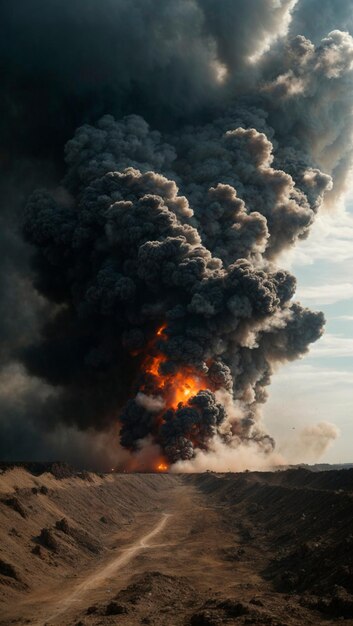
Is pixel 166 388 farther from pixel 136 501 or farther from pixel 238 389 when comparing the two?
pixel 136 501

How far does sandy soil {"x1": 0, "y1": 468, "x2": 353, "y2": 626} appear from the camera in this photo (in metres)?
24.9

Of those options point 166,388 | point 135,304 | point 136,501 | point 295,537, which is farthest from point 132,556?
point 135,304

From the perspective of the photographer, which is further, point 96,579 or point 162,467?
point 162,467

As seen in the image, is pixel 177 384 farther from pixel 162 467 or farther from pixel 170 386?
pixel 162 467

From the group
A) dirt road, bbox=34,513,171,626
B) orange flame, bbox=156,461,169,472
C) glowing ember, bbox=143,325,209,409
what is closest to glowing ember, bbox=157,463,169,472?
orange flame, bbox=156,461,169,472

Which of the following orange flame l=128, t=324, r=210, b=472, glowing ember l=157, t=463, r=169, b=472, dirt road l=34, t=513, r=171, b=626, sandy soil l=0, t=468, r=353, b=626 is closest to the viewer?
sandy soil l=0, t=468, r=353, b=626

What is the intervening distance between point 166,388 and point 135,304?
46.5 feet

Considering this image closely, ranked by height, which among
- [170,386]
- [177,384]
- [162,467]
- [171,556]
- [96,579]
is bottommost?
[96,579]

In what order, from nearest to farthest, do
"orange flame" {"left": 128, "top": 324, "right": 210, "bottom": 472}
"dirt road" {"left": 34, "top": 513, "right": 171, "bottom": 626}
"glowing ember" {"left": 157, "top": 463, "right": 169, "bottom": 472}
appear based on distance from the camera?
"dirt road" {"left": 34, "top": 513, "right": 171, "bottom": 626} → "orange flame" {"left": 128, "top": 324, "right": 210, "bottom": 472} → "glowing ember" {"left": 157, "top": 463, "right": 169, "bottom": 472}

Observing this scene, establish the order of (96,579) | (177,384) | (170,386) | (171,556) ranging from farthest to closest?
(177,384) < (170,386) < (171,556) < (96,579)

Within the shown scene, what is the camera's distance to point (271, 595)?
87.6ft

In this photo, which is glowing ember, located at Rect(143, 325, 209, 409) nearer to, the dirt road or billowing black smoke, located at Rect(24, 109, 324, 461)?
billowing black smoke, located at Rect(24, 109, 324, 461)

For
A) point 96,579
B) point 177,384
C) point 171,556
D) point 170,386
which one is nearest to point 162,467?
point 170,386

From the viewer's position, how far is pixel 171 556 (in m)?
38.2
